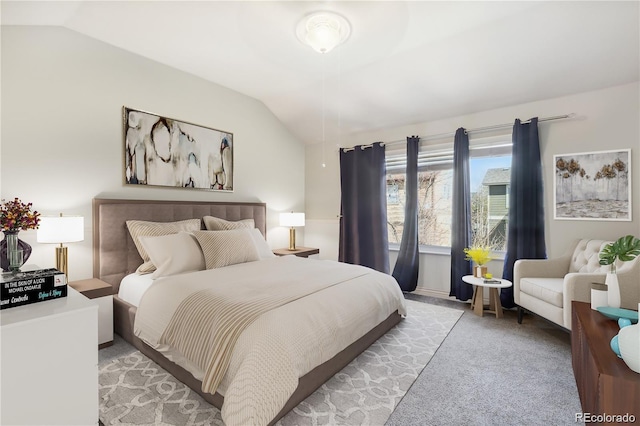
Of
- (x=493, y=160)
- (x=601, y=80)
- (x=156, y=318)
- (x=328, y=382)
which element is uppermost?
(x=601, y=80)

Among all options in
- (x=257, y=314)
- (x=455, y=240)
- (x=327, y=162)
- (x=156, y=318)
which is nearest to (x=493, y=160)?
(x=455, y=240)

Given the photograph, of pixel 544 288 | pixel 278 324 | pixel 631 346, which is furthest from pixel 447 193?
pixel 278 324

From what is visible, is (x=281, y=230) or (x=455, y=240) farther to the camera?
(x=281, y=230)

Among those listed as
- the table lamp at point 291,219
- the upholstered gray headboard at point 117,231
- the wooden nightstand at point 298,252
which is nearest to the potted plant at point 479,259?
the wooden nightstand at point 298,252

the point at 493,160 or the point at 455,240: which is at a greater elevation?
the point at 493,160

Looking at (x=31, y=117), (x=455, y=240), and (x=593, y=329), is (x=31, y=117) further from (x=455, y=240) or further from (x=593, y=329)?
(x=455, y=240)

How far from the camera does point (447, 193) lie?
13.9 feet

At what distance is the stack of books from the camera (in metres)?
1.12

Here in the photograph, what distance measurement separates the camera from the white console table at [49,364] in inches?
39.1

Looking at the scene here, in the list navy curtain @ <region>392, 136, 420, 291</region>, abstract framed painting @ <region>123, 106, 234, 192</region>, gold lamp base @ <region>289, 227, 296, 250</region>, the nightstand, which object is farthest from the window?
the nightstand

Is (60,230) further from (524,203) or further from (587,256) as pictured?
(587,256)

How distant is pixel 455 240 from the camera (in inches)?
150

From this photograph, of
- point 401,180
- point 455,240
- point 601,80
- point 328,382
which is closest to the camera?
point 328,382

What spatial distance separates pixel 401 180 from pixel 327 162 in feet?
4.21
